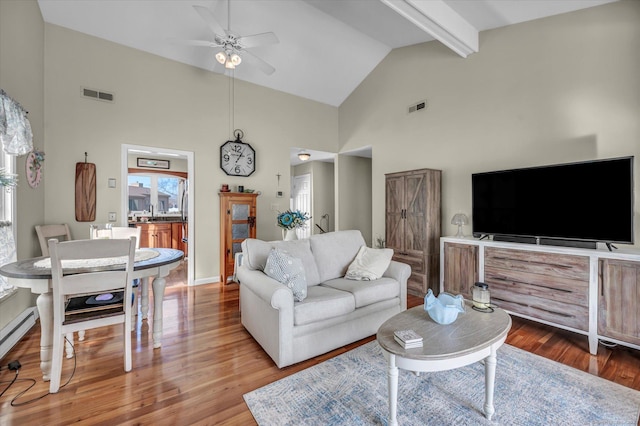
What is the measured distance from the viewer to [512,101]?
3631 millimetres

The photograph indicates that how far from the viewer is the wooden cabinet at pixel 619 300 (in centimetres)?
233

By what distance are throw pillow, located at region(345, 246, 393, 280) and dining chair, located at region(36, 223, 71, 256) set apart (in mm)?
3472

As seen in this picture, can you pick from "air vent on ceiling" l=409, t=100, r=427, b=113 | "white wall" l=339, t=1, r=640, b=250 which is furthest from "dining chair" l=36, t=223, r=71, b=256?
"air vent on ceiling" l=409, t=100, r=427, b=113

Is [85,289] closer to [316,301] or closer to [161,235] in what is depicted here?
[316,301]

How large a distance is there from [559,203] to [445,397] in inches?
93.2

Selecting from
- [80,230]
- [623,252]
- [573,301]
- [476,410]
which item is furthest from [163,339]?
[623,252]

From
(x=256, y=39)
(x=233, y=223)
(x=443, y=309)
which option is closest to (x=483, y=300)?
(x=443, y=309)

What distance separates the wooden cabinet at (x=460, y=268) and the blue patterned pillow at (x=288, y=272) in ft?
7.31

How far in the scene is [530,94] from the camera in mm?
3467

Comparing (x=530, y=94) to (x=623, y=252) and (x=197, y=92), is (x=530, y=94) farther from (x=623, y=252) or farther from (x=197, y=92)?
(x=197, y=92)

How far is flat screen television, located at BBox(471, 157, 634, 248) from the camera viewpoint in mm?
2574

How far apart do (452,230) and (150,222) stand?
595cm

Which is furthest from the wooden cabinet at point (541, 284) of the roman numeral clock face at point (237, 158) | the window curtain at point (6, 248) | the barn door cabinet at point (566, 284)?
the window curtain at point (6, 248)

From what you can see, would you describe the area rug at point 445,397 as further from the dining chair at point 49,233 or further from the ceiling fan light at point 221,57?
the ceiling fan light at point 221,57
